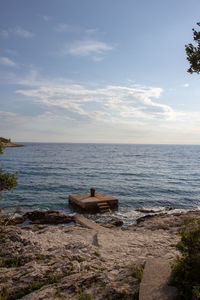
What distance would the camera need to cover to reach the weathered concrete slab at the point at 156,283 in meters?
4.61

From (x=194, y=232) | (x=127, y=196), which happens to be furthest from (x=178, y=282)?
(x=127, y=196)

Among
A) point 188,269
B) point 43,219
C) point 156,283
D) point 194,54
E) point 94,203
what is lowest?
point 43,219

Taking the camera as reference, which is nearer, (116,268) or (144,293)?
(144,293)

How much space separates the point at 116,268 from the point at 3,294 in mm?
3412

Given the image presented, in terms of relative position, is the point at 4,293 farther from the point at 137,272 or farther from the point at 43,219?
the point at 43,219

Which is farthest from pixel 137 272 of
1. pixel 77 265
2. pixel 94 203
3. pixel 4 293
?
pixel 94 203

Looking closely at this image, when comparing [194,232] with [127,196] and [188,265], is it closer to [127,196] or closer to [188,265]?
[188,265]

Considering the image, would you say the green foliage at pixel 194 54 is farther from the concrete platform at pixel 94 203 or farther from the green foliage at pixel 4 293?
the concrete platform at pixel 94 203

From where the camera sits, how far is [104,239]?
11.4 metres

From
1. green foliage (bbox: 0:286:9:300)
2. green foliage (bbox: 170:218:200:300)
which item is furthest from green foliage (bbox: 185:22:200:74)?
green foliage (bbox: 0:286:9:300)

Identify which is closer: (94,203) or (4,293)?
(4,293)

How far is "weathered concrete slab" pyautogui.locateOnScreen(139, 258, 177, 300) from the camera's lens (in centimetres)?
461

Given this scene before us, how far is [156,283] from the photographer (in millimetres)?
5086

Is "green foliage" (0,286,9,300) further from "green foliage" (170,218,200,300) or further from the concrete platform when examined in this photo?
the concrete platform
